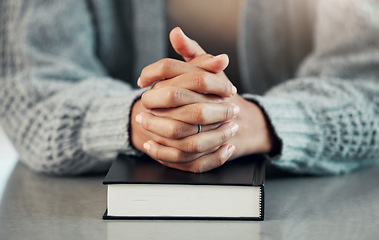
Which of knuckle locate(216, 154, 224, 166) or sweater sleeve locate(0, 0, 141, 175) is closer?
knuckle locate(216, 154, 224, 166)

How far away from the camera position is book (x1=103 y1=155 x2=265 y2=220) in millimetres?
507

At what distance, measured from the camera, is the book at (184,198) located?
507 mm

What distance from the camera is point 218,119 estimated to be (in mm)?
553

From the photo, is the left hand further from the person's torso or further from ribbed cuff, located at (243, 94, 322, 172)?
the person's torso

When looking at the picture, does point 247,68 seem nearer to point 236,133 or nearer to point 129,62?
point 129,62

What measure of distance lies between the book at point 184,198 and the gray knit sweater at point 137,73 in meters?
0.14

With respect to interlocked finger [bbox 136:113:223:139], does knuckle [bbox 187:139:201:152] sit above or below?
below

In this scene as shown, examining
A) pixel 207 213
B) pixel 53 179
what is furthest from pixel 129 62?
pixel 207 213

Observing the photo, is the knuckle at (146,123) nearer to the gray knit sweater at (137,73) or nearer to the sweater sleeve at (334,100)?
the gray knit sweater at (137,73)

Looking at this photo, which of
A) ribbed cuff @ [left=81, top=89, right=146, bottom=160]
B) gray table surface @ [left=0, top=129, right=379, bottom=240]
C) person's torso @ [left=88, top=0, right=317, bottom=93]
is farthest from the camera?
person's torso @ [left=88, top=0, right=317, bottom=93]

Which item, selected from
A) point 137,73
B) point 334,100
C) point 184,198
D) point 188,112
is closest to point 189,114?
point 188,112

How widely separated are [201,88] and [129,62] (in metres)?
0.58

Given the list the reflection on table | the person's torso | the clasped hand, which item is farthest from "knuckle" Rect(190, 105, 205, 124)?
the person's torso

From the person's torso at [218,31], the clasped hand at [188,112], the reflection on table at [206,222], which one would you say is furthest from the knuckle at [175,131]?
the person's torso at [218,31]
